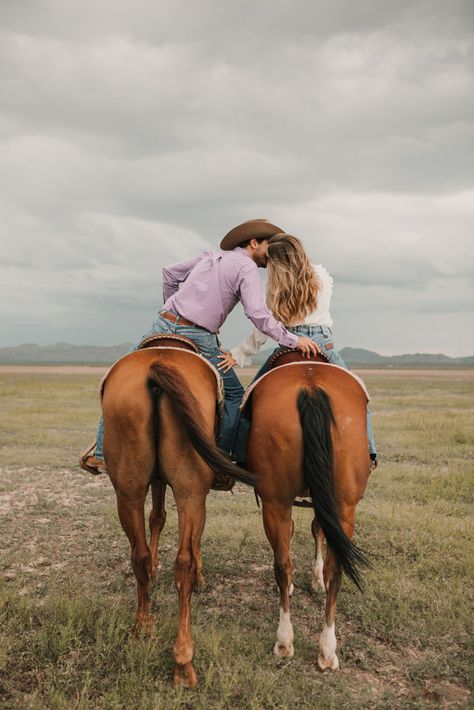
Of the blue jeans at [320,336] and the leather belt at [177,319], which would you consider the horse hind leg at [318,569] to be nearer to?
the blue jeans at [320,336]

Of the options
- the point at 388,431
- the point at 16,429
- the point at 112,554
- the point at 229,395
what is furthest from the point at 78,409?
the point at 229,395

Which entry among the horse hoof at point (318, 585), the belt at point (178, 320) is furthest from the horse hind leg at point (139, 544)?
the horse hoof at point (318, 585)

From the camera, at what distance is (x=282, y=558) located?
4.03 metres

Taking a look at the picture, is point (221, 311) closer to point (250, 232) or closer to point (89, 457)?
point (250, 232)

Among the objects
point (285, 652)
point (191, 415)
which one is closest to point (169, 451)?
point (191, 415)

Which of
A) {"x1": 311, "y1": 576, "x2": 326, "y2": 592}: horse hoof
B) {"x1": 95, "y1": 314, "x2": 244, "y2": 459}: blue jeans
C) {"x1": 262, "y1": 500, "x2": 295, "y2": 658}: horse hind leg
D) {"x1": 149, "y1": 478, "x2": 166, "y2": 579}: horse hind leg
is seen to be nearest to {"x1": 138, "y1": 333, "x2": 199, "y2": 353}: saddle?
{"x1": 95, "y1": 314, "x2": 244, "y2": 459}: blue jeans

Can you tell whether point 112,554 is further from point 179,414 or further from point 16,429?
point 16,429

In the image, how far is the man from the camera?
4531mm

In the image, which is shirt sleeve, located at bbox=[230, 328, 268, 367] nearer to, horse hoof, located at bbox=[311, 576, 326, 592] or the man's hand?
the man's hand

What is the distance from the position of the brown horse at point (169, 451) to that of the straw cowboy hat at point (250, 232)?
61.5 inches

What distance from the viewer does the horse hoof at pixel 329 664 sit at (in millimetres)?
3924

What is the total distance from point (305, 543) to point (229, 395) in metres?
2.65

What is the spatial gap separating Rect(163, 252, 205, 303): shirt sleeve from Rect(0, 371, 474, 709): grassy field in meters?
2.86

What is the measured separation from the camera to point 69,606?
4.25 metres
